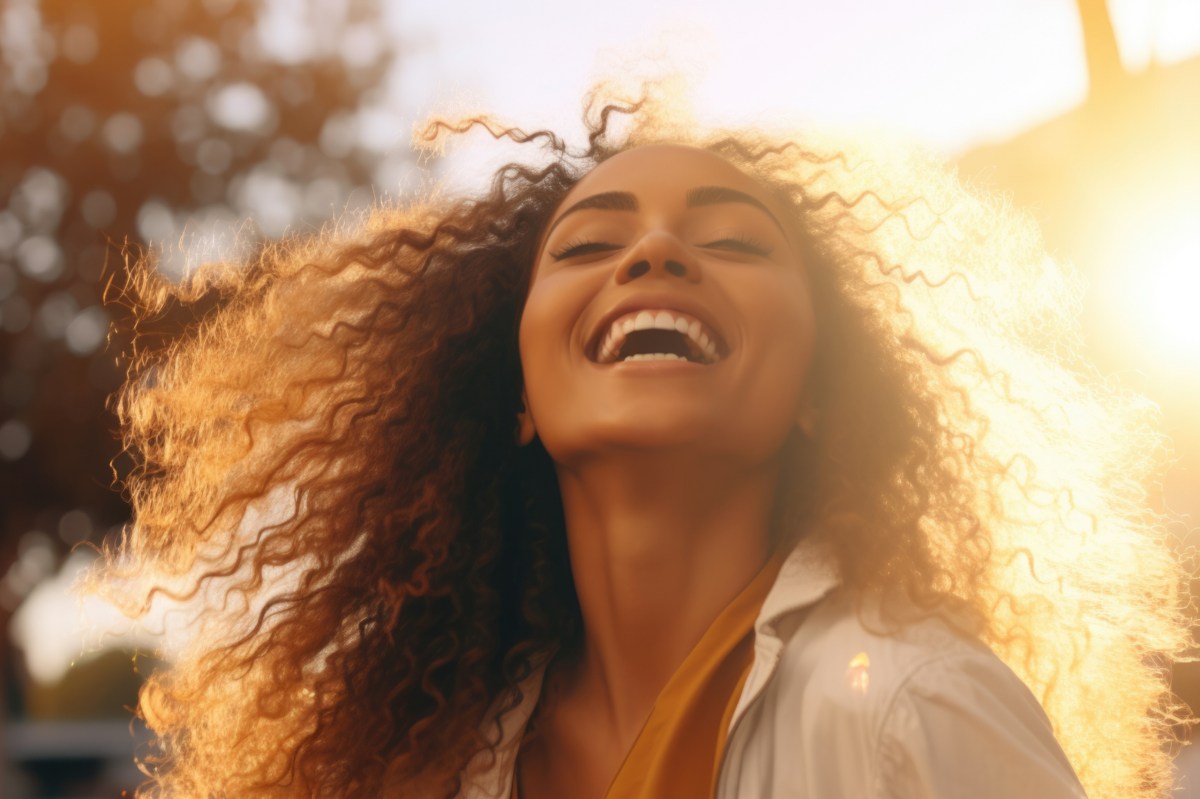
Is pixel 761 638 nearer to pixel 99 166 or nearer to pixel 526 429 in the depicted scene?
pixel 526 429

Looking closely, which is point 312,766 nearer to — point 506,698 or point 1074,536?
point 506,698

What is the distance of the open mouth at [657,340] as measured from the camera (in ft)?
9.87

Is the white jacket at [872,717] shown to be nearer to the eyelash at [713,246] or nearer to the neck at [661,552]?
the neck at [661,552]

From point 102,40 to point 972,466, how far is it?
42.3 feet

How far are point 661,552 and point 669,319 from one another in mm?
486

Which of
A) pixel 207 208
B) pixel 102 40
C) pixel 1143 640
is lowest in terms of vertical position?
pixel 1143 640

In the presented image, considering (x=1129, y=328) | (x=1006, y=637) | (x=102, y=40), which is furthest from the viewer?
(x=102, y=40)

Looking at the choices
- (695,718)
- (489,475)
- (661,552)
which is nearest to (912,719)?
(695,718)

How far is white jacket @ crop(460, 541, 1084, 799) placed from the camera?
2.44m

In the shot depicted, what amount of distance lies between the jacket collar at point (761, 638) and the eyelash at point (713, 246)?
2.10 feet

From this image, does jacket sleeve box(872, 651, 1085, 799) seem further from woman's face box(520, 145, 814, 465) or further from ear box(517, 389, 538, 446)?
ear box(517, 389, 538, 446)

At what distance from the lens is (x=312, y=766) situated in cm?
335

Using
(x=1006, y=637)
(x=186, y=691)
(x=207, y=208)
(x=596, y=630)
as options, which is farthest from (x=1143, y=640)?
(x=207, y=208)

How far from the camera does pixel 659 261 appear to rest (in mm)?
3047
